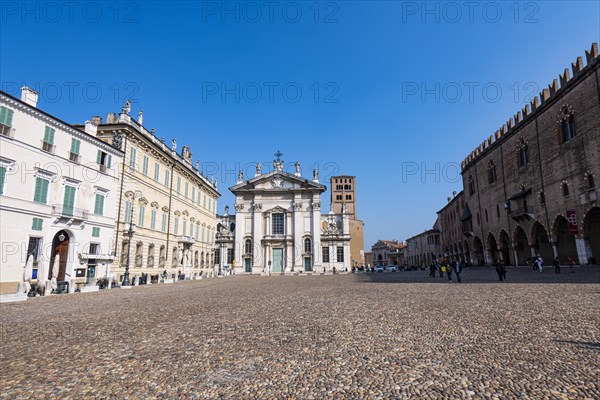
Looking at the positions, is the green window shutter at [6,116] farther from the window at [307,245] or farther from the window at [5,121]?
the window at [307,245]

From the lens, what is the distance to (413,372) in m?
4.23

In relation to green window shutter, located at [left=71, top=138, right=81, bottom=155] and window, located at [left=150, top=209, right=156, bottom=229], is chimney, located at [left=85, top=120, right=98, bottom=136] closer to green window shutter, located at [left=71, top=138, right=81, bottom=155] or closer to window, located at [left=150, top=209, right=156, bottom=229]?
green window shutter, located at [left=71, top=138, right=81, bottom=155]

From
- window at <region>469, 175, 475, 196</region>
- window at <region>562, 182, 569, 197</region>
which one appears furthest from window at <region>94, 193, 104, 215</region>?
window at <region>469, 175, 475, 196</region>

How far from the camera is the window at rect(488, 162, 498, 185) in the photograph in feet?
137

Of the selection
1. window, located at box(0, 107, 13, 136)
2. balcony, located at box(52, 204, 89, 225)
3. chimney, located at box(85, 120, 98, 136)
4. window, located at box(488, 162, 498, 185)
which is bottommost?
balcony, located at box(52, 204, 89, 225)

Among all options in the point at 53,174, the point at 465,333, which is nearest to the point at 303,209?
the point at 53,174

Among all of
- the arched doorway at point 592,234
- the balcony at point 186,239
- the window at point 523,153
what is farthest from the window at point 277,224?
the arched doorway at point 592,234

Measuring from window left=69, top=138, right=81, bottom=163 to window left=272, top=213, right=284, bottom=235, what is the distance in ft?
101

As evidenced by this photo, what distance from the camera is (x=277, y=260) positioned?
4819 cm

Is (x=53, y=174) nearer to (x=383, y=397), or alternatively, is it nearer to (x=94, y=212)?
(x=94, y=212)

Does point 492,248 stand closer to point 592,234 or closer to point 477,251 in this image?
point 477,251

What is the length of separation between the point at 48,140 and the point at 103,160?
4049mm

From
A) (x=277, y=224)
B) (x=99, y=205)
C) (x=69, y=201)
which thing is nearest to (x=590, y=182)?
(x=277, y=224)

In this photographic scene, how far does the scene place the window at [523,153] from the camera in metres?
34.3
